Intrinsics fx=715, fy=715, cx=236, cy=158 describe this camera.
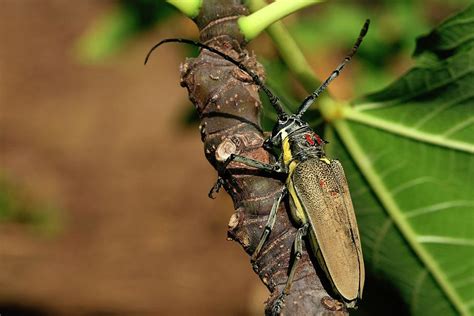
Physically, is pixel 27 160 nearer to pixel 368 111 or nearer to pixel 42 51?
pixel 42 51

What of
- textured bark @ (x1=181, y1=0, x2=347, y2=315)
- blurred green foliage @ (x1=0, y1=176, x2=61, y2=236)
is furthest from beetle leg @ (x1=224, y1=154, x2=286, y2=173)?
blurred green foliage @ (x1=0, y1=176, x2=61, y2=236)

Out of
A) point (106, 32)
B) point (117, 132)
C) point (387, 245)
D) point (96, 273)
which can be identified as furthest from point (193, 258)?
point (387, 245)

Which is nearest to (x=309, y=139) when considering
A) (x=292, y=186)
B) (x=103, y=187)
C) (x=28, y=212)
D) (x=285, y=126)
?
(x=285, y=126)

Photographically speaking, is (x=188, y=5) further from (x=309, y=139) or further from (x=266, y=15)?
(x=309, y=139)

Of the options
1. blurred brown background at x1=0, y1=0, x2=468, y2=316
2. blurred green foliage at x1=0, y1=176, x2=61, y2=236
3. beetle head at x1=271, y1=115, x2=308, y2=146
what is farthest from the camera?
blurred green foliage at x1=0, y1=176, x2=61, y2=236

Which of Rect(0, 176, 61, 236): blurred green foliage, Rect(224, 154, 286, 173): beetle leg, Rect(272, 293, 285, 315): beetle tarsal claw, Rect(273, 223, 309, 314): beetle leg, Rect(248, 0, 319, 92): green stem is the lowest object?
Rect(272, 293, 285, 315): beetle tarsal claw

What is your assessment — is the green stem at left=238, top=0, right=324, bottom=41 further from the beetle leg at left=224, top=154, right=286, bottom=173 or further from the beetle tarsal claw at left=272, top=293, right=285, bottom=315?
the beetle tarsal claw at left=272, top=293, right=285, bottom=315

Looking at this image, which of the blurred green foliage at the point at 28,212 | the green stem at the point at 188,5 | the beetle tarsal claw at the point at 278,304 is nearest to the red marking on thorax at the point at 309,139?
the green stem at the point at 188,5
